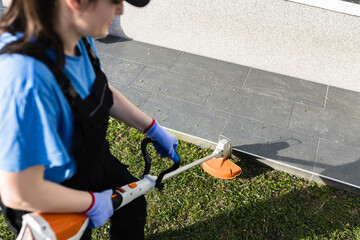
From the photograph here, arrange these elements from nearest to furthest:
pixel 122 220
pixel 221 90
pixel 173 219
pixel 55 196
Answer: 1. pixel 55 196
2. pixel 122 220
3. pixel 173 219
4. pixel 221 90

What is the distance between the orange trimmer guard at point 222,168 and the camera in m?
3.20

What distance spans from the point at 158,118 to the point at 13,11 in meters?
2.73

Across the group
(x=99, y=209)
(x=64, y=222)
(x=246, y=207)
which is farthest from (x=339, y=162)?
(x=64, y=222)

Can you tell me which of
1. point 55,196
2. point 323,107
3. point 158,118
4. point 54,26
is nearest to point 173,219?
point 158,118

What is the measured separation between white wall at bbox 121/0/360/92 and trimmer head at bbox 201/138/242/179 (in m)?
1.96

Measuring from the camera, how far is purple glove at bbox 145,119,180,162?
224 cm

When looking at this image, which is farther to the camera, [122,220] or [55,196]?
[122,220]

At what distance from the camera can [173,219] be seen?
2953 millimetres

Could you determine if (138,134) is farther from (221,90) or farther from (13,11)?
(13,11)

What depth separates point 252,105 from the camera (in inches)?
162

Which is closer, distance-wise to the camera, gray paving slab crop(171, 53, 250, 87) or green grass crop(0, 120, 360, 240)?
green grass crop(0, 120, 360, 240)

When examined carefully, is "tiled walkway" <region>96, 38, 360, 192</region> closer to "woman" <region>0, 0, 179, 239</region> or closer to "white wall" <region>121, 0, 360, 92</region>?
"white wall" <region>121, 0, 360, 92</region>

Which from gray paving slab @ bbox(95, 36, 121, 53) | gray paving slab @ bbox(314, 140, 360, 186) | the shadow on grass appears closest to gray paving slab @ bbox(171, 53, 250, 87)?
gray paving slab @ bbox(95, 36, 121, 53)

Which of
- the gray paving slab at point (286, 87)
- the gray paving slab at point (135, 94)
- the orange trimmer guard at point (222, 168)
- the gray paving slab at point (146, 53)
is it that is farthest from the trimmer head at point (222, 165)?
the gray paving slab at point (146, 53)
